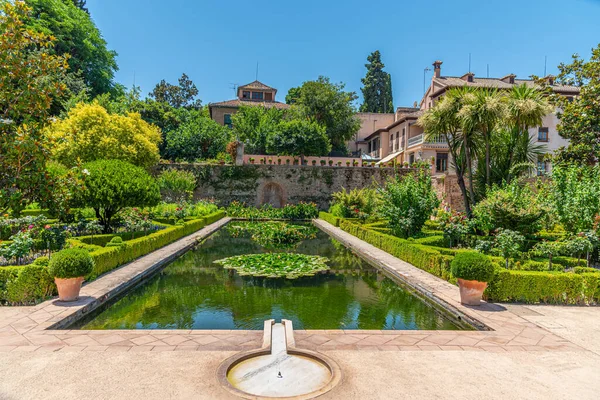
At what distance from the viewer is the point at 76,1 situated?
41.8 m

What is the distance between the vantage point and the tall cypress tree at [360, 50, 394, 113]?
168ft

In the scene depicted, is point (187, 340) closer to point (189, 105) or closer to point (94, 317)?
point (94, 317)

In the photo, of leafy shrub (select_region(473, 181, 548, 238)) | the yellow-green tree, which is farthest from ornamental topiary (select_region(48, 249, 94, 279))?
the yellow-green tree

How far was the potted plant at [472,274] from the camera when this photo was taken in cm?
708

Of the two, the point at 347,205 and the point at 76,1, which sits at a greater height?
the point at 76,1

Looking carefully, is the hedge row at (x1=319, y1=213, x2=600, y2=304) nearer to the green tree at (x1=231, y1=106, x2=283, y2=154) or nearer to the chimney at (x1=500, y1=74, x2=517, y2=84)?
the green tree at (x1=231, y1=106, x2=283, y2=154)

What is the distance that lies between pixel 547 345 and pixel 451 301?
2.15 m

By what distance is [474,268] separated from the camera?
23.2ft

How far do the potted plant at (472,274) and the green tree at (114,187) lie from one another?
10443mm

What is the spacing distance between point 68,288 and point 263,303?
3669 millimetres

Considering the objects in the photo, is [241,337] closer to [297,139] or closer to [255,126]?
[297,139]

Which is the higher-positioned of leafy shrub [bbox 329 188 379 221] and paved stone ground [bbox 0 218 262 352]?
leafy shrub [bbox 329 188 379 221]

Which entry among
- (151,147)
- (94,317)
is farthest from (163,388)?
(151,147)

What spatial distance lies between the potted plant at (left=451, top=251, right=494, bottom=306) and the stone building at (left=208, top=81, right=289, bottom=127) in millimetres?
36837
